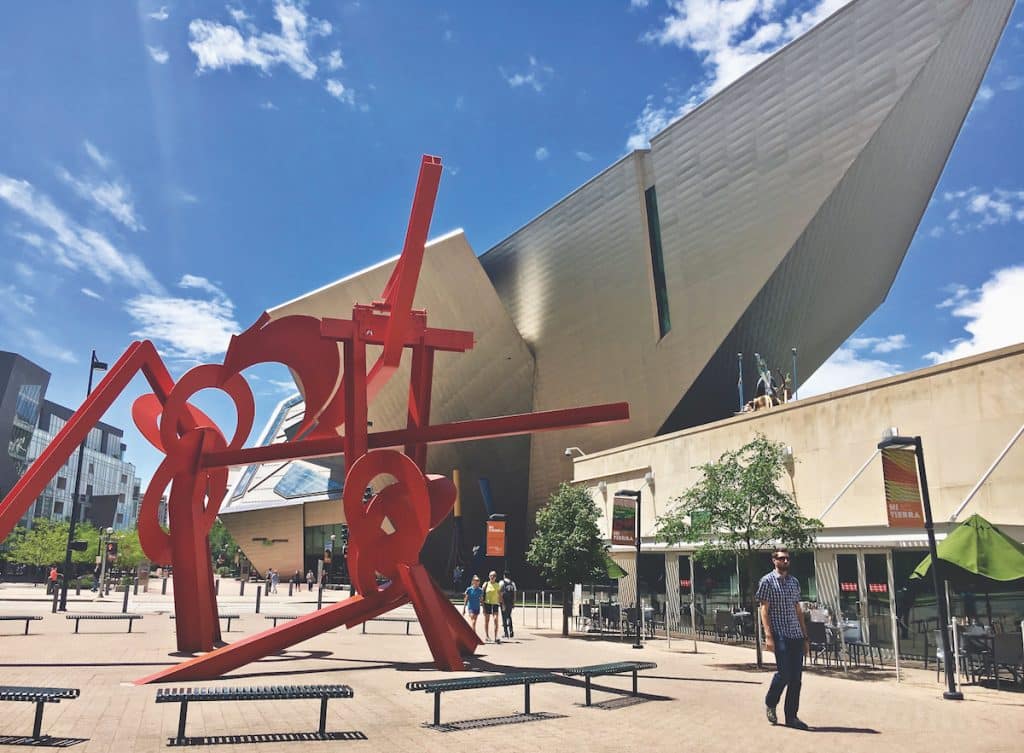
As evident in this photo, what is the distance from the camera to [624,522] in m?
18.1

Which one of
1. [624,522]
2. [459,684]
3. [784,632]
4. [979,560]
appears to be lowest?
[459,684]

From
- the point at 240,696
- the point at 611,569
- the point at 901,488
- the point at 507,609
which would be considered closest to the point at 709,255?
the point at 611,569

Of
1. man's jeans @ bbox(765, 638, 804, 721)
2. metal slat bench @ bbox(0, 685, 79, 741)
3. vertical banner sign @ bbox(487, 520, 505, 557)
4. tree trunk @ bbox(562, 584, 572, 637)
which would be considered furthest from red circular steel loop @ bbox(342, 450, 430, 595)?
vertical banner sign @ bbox(487, 520, 505, 557)

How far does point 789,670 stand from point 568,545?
1384 centimetres

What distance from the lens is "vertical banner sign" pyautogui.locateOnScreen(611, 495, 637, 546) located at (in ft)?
58.7

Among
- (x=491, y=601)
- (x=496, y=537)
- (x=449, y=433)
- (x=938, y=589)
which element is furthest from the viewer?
(x=496, y=537)

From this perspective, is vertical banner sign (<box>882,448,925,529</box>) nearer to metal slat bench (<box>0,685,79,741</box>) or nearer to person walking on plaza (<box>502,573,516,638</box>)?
person walking on plaza (<box>502,573,516,638</box>)

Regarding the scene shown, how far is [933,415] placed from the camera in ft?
54.9

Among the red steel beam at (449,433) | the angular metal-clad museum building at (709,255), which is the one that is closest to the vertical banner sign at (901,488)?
the red steel beam at (449,433)

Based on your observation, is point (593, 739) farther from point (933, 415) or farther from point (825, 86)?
point (825, 86)

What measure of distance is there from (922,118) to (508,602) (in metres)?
23.0

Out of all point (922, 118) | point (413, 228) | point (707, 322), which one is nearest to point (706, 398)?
point (707, 322)

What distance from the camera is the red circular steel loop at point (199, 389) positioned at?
1327cm

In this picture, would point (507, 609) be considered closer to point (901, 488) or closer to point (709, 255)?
point (901, 488)
